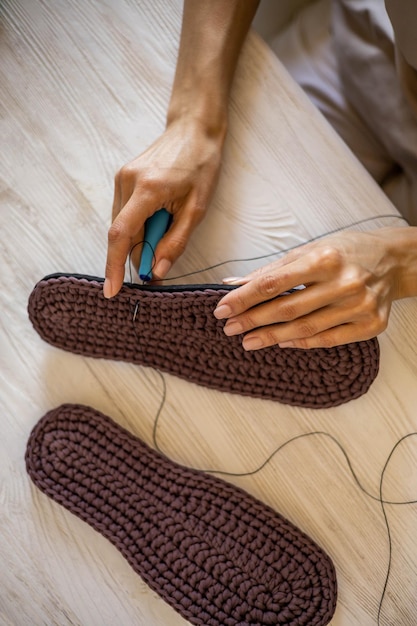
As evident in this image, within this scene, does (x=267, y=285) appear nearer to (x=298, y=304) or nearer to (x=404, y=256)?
(x=298, y=304)

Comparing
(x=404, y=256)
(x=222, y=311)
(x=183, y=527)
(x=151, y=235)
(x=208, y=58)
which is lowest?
(x=183, y=527)

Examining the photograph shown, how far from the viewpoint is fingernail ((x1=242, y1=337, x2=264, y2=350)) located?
2.41 feet

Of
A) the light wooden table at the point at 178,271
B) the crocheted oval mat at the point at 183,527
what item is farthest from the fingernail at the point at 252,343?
the crocheted oval mat at the point at 183,527

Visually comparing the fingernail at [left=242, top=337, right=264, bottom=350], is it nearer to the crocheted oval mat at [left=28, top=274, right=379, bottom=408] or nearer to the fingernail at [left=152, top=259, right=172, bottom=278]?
the crocheted oval mat at [left=28, top=274, right=379, bottom=408]

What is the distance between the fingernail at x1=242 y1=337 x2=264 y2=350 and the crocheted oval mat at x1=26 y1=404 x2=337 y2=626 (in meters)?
0.20

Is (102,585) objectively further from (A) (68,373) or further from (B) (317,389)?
(B) (317,389)

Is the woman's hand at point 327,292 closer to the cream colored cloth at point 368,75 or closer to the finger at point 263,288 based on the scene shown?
the finger at point 263,288

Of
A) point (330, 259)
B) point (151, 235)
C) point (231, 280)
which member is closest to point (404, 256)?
point (330, 259)

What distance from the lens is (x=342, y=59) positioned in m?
0.81

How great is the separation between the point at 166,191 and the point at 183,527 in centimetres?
47

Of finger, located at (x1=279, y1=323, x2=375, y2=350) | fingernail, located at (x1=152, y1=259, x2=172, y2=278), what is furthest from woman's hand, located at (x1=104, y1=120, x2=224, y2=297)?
finger, located at (x1=279, y1=323, x2=375, y2=350)

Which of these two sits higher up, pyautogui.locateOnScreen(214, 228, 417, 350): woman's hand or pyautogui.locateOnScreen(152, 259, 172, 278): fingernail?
pyautogui.locateOnScreen(152, 259, 172, 278): fingernail

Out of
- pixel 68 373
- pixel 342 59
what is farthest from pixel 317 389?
pixel 342 59

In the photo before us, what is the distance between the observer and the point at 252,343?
0.74 metres
